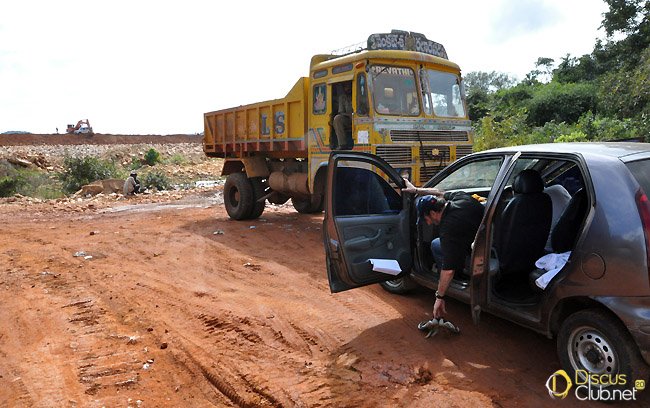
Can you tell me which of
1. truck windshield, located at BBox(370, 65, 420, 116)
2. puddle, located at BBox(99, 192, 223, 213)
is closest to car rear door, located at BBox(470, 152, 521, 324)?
truck windshield, located at BBox(370, 65, 420, 116)

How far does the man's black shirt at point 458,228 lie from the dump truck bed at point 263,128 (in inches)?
205

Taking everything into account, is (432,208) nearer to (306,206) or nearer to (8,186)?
(306,206)

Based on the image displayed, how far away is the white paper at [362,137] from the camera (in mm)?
7412

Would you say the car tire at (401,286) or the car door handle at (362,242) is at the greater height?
the car door handle at (362,242)

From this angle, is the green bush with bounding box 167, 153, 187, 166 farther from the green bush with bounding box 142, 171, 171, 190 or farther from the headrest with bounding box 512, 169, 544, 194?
the headrest with bounding box 512, 169, 544, 194

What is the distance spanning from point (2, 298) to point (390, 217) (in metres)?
4.41

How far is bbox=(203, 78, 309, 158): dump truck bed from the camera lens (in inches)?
349

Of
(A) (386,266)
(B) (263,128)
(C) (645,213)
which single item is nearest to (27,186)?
(B) (263,128)

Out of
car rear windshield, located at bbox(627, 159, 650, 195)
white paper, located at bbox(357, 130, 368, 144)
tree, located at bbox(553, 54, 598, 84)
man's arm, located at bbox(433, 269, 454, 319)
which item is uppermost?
tree, located at bbox(553, 54, 598, 84)

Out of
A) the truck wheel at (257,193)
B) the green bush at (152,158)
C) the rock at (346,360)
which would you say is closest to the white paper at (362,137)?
the truck wheel at (257,193)

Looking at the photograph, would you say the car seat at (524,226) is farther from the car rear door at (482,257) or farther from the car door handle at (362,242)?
the car door handle at (362,242)

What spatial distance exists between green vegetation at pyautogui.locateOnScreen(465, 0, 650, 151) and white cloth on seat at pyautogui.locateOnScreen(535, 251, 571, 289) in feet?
12.8

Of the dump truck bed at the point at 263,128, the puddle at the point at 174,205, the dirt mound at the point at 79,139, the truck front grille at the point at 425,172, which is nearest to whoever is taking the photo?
the truck front grille at the point at 425,172

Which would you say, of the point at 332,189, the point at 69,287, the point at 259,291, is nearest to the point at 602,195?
the point at 332,189
